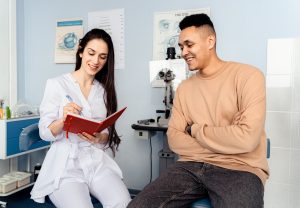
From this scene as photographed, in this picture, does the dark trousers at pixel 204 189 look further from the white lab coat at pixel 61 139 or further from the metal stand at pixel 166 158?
the metal stand at pixel 166 158

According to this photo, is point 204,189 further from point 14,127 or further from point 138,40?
point 14,127

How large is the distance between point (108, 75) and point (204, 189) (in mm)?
864

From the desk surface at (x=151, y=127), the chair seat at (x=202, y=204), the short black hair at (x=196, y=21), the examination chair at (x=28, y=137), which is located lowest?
the chair seat at (x=202, y=204)

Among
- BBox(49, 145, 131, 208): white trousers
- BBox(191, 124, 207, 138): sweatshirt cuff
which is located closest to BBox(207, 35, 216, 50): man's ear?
BBox(191, 124, 207, 138): sweatshirt cuff

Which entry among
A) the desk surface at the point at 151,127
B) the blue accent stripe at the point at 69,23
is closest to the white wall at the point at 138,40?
the blue accent stripe at the point at 69,23

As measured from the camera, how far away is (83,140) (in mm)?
1619

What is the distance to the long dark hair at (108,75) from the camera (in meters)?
1.72

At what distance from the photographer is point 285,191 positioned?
2123mm

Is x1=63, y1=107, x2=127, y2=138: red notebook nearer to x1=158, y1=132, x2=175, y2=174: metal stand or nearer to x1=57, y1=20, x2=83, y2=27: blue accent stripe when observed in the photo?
x1=158, y1=132, x2=175, y2=174: metal stand

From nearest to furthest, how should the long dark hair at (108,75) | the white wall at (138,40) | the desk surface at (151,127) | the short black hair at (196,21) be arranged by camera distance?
the short black hair at (196,21), the long dark hair at (108,75), the desk surface at (151,127), the white wall at (138,40)

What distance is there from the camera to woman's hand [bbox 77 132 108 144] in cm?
157

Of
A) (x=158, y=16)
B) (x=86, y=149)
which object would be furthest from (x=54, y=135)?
(x=158, y=16)

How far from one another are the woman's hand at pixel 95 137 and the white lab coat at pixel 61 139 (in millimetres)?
22

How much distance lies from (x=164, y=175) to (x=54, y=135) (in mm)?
585
